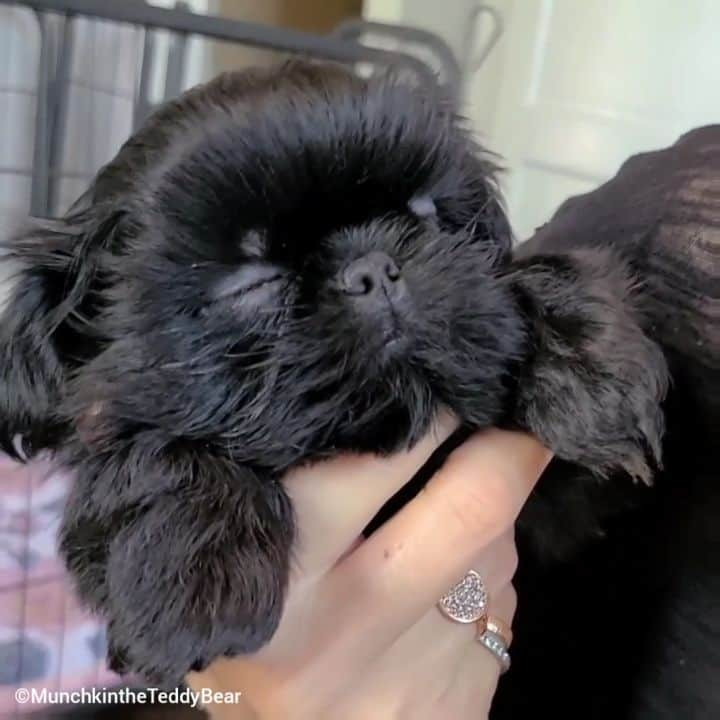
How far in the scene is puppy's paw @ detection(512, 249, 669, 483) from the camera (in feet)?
2.31

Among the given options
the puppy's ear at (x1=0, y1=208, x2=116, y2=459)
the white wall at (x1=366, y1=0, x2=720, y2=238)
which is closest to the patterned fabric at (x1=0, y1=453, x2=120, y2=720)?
the puppy's ear at (x1=0, y1=208, x2=116, y2=459)

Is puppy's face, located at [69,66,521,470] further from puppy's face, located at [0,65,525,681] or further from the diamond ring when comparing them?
the diamond ring

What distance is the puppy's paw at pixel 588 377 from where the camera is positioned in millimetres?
705

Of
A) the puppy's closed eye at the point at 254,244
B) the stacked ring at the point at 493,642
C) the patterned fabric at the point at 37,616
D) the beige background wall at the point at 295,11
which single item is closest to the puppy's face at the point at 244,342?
the puppy's closed eye at the point at 254,244

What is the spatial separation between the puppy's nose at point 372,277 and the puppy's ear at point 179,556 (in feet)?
0.45

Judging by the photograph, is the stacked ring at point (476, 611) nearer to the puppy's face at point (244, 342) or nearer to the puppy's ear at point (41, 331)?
the puppy's face at point (244, 342)

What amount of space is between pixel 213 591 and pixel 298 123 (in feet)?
0.96

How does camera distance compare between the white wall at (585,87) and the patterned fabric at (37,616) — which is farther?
the white wall at (585,87)

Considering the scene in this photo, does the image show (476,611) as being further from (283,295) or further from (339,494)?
(283,295)

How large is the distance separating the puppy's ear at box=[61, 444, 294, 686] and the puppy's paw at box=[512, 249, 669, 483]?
20 cm

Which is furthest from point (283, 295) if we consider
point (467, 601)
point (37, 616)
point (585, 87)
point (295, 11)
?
point (295, 11)

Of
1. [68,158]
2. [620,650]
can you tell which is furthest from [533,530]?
[68,158]

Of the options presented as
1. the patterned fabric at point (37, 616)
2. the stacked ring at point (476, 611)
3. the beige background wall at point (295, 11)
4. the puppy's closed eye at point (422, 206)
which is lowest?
the patterned fabric at point (37, 616)

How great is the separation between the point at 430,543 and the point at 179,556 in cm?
21
